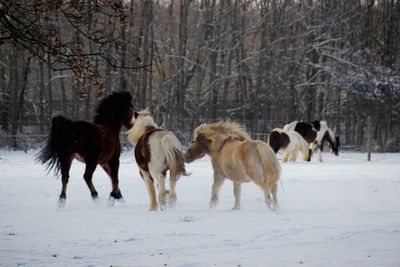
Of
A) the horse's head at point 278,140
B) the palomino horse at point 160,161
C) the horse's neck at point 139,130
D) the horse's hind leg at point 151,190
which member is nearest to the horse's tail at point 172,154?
the palomino horse at point 160,161

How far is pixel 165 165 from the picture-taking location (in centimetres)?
895

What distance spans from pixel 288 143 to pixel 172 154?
11.9m

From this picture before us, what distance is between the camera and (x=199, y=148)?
10.0 m

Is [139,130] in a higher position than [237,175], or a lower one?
higher

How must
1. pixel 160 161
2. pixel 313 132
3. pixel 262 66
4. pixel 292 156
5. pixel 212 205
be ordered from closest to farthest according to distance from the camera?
1. pixel 160 161
2. pixel 212 205
3. pixel 292 156
4. pixel 313 132
5. pixel 262 66

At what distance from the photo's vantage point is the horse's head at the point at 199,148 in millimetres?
9961

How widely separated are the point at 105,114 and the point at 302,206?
13.2 ft

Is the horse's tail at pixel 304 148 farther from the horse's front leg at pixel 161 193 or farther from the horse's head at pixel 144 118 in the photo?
the horse's front leg at pixel 161 193

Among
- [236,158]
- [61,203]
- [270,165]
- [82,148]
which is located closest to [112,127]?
[82,148]

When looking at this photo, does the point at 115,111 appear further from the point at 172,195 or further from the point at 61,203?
the point at 172,195

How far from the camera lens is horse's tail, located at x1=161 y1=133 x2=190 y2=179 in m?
8.88

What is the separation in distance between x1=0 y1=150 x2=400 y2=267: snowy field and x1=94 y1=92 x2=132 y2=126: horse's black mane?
4.68ft

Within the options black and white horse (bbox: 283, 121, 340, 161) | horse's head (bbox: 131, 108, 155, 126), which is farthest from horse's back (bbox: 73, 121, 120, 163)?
black and white horse (bbox: 283, 121, 340, 161)

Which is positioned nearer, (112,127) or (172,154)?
(172,154)
